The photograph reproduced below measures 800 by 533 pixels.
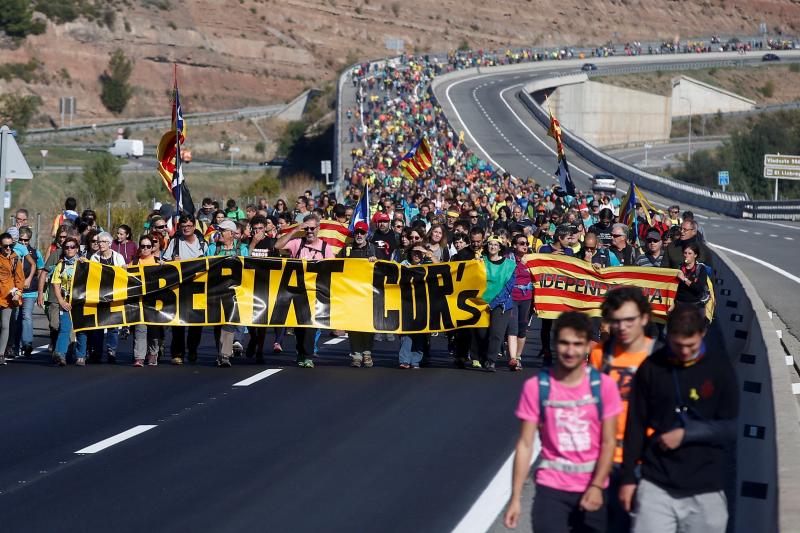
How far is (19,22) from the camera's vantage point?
126625mm

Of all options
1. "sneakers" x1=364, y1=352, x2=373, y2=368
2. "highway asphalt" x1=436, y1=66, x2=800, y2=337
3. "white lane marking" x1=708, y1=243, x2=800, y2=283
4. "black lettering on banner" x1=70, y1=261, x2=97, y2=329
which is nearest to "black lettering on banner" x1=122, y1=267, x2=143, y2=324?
"black lettering on banner" x1=70, y1=261, x2=97, y2=329

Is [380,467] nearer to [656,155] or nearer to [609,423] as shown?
[609,423]

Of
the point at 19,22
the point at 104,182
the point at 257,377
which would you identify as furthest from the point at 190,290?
the point at 19,22

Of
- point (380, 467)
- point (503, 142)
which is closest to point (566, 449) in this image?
point (380, 467)

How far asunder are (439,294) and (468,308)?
49 cm

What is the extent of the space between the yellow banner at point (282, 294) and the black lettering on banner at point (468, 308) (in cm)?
1

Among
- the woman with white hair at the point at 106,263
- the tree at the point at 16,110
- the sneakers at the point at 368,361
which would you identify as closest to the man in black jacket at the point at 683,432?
the sneakers at the point at 368,361

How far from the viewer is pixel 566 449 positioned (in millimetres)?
6500

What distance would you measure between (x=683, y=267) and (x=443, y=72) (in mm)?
101050

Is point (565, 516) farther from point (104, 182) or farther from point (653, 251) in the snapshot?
point (104, 182)

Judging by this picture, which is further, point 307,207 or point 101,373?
point 307,207

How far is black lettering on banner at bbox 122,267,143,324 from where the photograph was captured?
17688 mm

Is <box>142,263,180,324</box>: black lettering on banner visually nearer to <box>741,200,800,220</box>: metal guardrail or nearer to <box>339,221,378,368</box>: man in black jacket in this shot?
<box>339,221,378,368</box>: man in black jacket

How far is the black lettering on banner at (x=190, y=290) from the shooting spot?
17.8m
